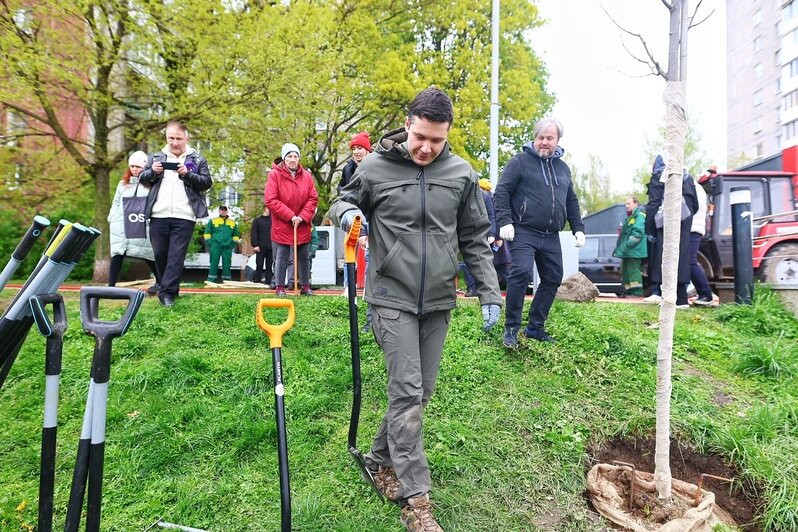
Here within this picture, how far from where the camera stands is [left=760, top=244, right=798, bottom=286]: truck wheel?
27.6 ft

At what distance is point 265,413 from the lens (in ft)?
13.7

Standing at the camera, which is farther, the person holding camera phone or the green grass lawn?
the person holding camera phone

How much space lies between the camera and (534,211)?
5059 millimetres

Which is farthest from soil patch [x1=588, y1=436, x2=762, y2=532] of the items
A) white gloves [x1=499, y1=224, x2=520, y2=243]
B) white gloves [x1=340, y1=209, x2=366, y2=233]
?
white gloves [x1=340, y1=209, x2=366, y2=233]

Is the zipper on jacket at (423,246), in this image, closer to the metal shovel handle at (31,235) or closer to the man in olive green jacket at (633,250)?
the metal shovel handle at (31,235)

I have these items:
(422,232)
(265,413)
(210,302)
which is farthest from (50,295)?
(210,302)

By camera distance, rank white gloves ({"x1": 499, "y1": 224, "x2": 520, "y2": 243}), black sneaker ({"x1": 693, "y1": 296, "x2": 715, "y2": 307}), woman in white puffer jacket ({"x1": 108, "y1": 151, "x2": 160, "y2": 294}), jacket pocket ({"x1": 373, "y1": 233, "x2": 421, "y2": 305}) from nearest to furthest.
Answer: jacket pocket ({"x1": 373, "y1": 233, "x2": 421, "y2": 305}) < white gloves ({"x1": 499, "y1": 224, "x2": 520, "y2": 243}) < woman in white puffer jacket ({"x1": 108, "y1": 151, "x2": 160, "y2": 294}) < black sneaker ({"x1": 693, "y1": 296, "x2": 715, "y2": 307})

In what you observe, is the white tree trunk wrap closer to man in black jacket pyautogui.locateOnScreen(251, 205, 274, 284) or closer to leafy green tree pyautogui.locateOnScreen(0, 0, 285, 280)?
leafy green tree pyautogui.locateOnScreen(0, 0, 285, 280)

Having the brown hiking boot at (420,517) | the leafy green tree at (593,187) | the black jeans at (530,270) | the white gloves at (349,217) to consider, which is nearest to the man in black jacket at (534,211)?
the black jeans at (530,270)

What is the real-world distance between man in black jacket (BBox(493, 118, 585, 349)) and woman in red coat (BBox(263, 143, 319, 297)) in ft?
9.53

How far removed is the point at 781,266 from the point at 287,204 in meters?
7.72

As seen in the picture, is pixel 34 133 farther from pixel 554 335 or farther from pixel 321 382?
pixel 554 335

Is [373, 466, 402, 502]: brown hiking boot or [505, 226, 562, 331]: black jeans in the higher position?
[505, 226, 562, 331]: black jeans

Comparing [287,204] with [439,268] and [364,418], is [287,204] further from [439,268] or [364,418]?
[439,268]
